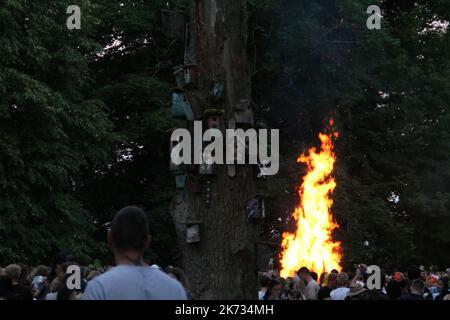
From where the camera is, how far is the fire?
29078 millimetres

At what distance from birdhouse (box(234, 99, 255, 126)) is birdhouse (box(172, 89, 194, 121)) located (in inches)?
20.4

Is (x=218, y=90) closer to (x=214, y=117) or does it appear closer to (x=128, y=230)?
(x=214, y=117)

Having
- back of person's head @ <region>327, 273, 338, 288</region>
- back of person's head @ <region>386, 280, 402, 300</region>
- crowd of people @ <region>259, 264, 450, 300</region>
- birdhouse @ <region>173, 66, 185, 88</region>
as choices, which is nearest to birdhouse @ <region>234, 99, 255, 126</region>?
birdhouse @ <region>173, 66, 185, 88</region>

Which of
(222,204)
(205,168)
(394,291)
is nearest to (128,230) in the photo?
(205,168)

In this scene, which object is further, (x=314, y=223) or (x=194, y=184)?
(x=314, y=223)

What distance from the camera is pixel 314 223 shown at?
29.7 meters

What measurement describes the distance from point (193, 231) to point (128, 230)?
5788 millimetres

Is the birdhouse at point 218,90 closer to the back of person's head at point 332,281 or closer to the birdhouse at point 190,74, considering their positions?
the birdhouse at point 190,74

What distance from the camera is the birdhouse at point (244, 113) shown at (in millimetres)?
10477

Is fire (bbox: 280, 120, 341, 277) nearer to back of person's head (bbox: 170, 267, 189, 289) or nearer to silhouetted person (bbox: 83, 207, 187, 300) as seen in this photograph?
back of person's head (bbox: 170, 267, 189, 289)

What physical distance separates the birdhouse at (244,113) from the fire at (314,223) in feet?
60.3

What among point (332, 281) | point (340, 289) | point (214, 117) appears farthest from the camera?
point (332, 281)

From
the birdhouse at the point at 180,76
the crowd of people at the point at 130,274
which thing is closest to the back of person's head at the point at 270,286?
the birdhouse at the point at 180,76
